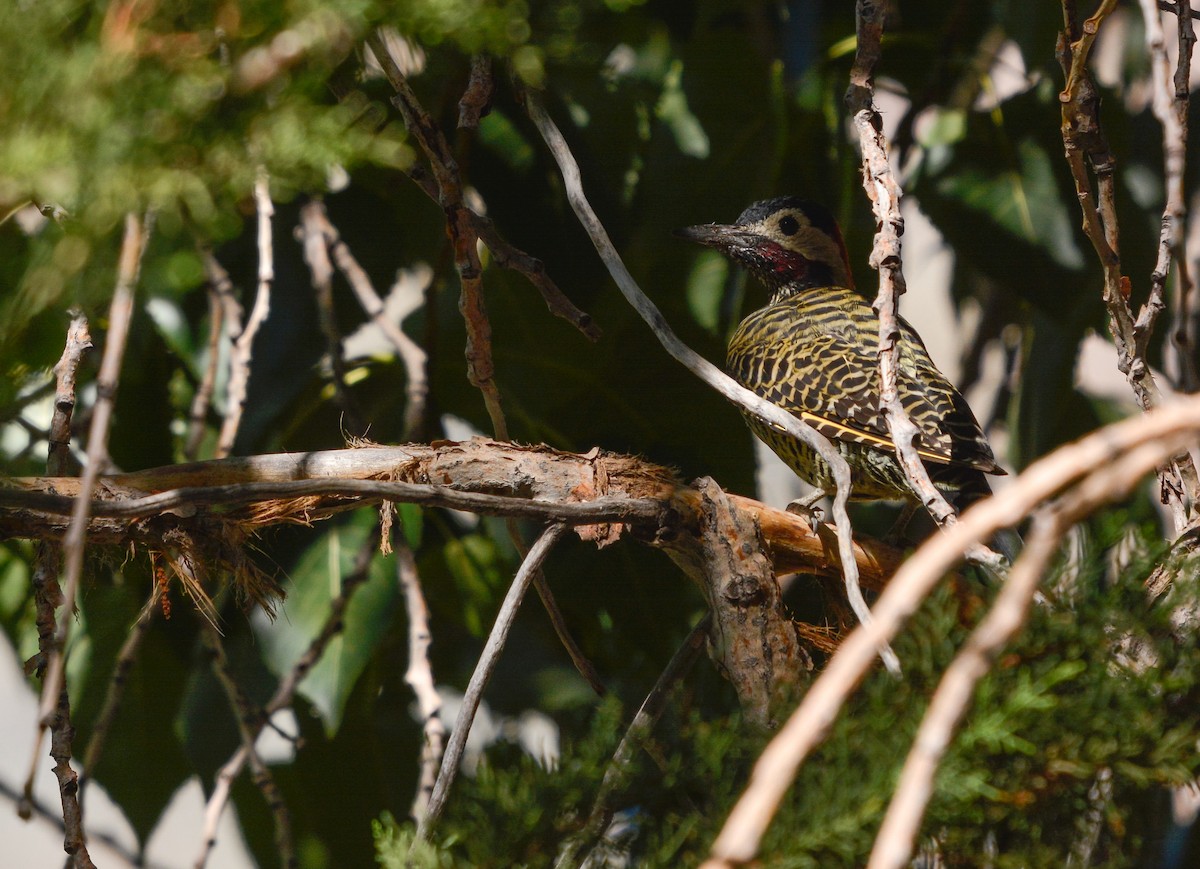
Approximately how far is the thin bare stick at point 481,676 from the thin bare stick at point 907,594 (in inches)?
18.4

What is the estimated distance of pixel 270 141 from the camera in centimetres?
57

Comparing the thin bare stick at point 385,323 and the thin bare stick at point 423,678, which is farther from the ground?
the thin bare stick at point 385,323

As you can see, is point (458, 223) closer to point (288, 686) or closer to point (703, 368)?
point (703, 368)

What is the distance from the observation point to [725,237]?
6.32 feet

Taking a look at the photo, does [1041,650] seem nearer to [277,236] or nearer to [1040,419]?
[1040,419]

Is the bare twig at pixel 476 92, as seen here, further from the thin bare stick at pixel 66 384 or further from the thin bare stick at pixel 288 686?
the thin bare stick at pixel 288 686

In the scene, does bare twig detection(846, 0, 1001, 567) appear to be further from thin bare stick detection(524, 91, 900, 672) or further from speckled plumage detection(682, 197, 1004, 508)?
speckled plumage detection(682, 197, 1004, 508)

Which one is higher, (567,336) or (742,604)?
(567,336)

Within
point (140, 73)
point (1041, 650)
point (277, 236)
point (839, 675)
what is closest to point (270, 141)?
point (140, 73)

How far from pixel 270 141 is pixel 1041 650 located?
22.5 inches

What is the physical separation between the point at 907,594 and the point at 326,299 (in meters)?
1.50

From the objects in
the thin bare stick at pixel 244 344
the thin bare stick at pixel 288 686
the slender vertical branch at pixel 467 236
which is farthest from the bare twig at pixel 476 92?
the thin bare stick at pixel 288 686

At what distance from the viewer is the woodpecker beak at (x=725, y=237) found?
75.0 inches

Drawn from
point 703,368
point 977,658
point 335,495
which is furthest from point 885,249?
point 977,658
